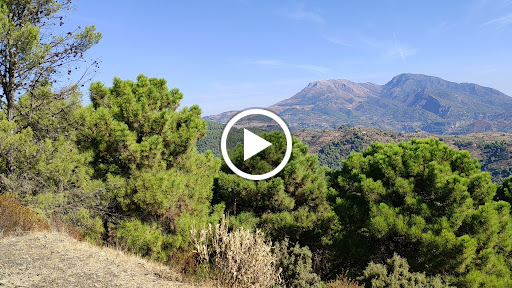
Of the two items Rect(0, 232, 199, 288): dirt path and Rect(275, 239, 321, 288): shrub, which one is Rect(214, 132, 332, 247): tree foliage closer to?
Rect(275, 239, 321, 288): shrub

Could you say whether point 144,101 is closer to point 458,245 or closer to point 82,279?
point 82,279

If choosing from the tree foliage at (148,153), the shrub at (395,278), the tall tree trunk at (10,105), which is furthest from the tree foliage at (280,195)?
the tall tree trunk at (10,105)

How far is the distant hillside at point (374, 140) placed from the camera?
10444 cm

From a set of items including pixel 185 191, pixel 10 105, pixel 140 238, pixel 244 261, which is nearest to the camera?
pixel 244 261

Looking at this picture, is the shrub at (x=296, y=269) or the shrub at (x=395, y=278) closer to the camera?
the shrub at (x=296, y=269)

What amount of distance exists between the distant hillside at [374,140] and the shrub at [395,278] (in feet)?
274

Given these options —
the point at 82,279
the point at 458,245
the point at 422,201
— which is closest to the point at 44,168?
the point at 82,279

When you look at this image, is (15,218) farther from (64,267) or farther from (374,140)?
(374,140)

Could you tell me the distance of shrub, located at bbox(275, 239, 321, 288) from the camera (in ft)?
20.8

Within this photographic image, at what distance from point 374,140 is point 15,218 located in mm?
149589

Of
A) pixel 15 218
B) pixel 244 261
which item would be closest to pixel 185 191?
pixel 15 218

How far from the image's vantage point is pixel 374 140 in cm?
14325

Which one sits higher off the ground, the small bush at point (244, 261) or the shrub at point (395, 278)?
the small bush at point (244, 261)

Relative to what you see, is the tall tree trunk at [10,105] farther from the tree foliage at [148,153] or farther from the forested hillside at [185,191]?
the tree foliage at [148,153]
